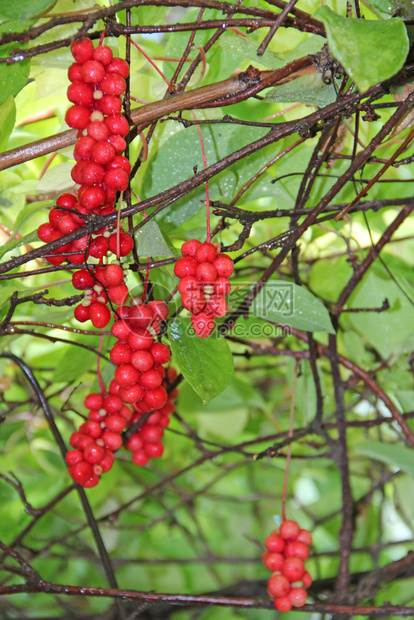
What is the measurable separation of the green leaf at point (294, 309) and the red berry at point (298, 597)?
307 mm

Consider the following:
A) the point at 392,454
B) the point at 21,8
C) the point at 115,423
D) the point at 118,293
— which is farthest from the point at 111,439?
the point at 21,8

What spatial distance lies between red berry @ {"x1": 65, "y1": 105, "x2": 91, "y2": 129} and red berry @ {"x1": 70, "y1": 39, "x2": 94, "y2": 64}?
0.04 m

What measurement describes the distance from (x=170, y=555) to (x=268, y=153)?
1.11 m

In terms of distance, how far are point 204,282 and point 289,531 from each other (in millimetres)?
382

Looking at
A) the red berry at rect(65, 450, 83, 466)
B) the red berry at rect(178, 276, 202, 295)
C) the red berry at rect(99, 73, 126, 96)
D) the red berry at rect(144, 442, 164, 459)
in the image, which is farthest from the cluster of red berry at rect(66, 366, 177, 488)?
the red berry at rect(99, 73, 126, 96)

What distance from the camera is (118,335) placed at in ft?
1.63

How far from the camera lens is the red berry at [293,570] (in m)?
0.64

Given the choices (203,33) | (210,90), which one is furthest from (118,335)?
(203,33)

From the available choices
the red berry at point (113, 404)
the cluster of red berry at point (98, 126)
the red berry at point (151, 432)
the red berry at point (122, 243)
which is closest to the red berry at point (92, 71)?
the cluster of red berry at point (98, 126)

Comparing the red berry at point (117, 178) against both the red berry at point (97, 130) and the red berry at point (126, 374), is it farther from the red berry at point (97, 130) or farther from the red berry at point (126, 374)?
the red berry at point (126, 374)

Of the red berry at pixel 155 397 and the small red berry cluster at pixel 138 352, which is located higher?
the small red berry cluster at pixel 138 352

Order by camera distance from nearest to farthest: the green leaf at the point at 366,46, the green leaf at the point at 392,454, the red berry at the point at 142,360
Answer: the green leaf at the point at 366,46
the red berry at the point at 142,360
the green leaf at the point at 392,454

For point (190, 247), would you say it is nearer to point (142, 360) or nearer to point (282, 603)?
point (142, 360)

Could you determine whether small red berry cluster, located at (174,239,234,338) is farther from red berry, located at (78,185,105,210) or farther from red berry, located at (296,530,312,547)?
red berry, located at (296,530,312,547)
